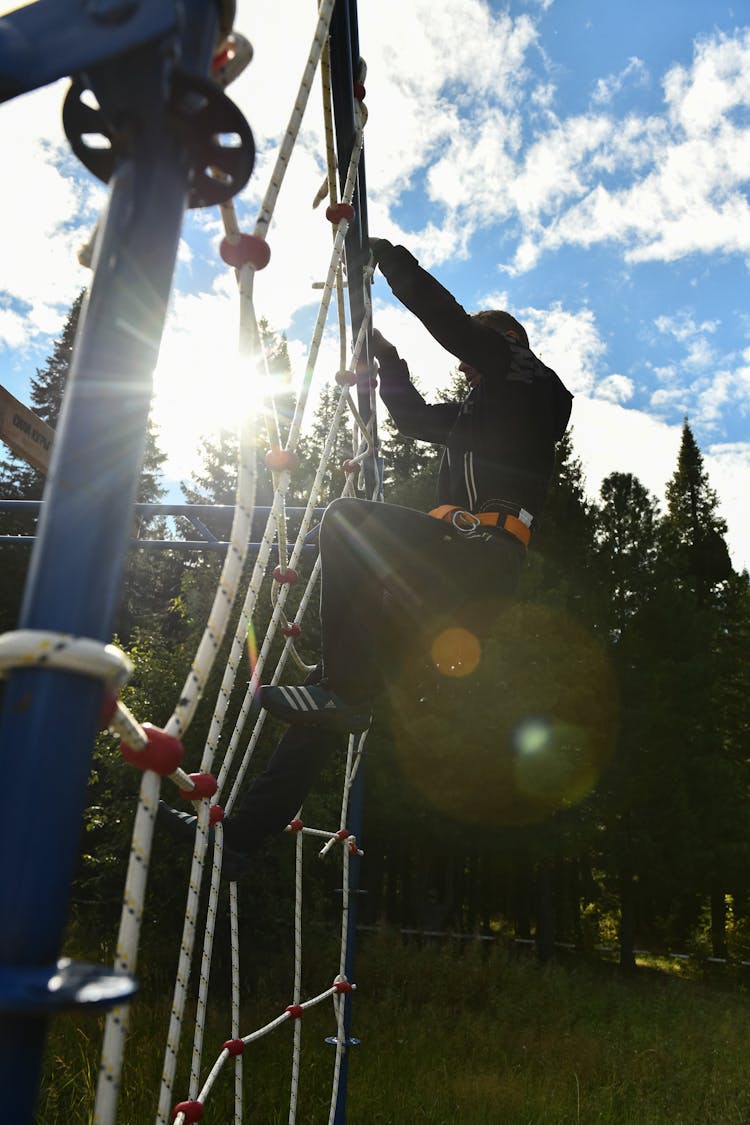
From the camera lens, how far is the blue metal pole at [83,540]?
63 centimetres

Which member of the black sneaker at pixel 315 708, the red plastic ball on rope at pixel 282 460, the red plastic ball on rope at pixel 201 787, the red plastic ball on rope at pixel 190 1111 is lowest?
the red plastic ball on rope at pixel 190 1111

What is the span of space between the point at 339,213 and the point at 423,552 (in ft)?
3.55

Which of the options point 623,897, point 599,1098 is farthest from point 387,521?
point 623,897

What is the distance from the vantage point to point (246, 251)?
122 centimetres

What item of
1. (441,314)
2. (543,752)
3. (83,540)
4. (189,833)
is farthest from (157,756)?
(543,752)

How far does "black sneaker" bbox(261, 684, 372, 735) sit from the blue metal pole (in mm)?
1588

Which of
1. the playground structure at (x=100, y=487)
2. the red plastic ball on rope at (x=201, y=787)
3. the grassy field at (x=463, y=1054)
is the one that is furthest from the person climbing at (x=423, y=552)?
the grassy field at (x=463, y=1054)

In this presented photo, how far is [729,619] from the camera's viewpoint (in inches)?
826

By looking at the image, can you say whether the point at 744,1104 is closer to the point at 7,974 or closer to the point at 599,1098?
the point at 599,1098

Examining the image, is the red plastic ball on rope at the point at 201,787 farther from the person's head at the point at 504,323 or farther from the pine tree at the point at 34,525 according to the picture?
the pine tree at the point at 34,525

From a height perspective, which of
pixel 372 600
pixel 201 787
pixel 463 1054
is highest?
pixel 372 600

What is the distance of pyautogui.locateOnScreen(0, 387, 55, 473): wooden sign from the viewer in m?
3.54

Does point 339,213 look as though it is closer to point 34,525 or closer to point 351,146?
point 351,146

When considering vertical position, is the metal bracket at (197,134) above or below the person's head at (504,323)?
below
